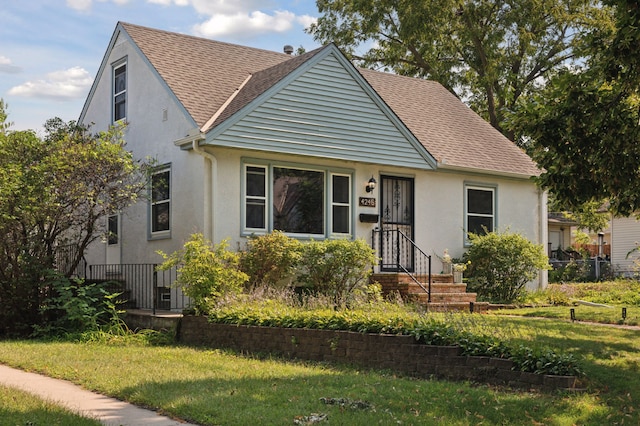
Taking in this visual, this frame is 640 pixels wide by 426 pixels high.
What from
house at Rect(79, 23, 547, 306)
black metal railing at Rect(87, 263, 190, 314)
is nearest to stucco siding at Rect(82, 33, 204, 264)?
house at Rect(79, 23, 547, 306)

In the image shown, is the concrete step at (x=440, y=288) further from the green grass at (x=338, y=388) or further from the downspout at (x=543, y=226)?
the green grass at (x=338, y=388)

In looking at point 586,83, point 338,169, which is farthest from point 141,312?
point 586,83

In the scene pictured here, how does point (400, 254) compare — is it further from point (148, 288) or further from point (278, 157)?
point (148, 288)

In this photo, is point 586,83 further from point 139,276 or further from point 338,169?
point 139,276

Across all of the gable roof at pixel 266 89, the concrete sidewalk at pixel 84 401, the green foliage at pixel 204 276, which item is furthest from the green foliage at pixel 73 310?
the gable roof at pixel 266 89

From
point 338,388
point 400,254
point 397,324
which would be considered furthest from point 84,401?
point 400,254

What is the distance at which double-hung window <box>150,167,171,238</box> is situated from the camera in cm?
1711

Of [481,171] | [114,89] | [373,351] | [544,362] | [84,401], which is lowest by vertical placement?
[84,401]

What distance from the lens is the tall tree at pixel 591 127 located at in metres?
10.2

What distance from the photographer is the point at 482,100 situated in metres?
35.3

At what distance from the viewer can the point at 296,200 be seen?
1698 centimetres

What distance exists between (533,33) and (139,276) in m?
22.3

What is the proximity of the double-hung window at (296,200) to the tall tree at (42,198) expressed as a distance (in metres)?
2.54

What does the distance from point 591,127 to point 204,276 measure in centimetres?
703
